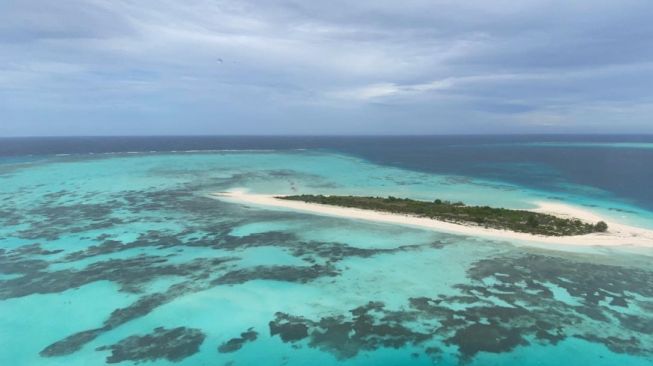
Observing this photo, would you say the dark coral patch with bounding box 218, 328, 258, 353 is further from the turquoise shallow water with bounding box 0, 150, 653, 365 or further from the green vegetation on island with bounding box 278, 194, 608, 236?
the green vegetation on island with bounding box 278, 194, 608, 236

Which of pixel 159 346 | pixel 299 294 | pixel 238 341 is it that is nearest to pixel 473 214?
pixel 299 294

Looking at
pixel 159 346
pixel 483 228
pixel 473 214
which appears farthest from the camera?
pixel 473 214

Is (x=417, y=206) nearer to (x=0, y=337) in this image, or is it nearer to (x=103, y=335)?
(x=103, y=335)

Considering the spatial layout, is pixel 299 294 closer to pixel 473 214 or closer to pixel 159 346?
pixel 159 346

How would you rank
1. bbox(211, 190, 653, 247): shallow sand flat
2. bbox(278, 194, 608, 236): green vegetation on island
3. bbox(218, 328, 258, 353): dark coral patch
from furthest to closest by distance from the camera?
1. bbox(278, 194, 608, 236): green vegetation on island
2. bbox(211, 190, 653, 247): shallow sand flat
3. bbox(218, 328, 258, 353): dark coral patch

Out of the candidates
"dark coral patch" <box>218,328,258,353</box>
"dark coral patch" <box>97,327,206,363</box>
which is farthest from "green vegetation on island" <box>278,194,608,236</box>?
"dark coral patch" <box>97,327,206,363</box>

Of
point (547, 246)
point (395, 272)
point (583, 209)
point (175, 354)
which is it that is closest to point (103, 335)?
point (175, 354)
